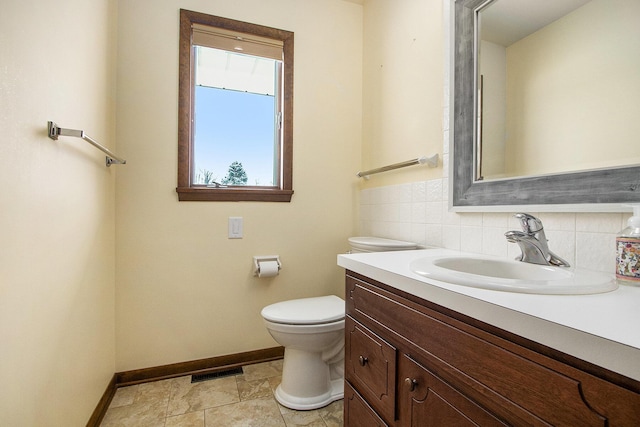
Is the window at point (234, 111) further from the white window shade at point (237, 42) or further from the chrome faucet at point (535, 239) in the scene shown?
the chrome faucet at point (535, 239)

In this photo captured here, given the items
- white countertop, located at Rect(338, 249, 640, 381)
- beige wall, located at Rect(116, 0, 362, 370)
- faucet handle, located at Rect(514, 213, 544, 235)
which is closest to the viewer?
white countertop, located at Rect(338, 249, 640, 381)

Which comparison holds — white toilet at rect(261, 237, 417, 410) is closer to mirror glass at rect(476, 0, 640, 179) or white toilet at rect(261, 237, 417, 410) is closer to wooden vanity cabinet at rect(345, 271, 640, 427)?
wooden vanity cabinet at rect(345, 271, 640, 427)

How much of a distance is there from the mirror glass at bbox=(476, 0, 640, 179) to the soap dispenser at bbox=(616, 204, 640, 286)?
181 mm

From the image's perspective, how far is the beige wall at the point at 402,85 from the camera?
144 cm

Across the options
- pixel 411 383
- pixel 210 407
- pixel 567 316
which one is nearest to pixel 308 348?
pixel 210 407

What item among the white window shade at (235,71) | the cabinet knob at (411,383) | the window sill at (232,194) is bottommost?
the cabinet knob at (411,383)

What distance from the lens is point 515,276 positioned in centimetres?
94

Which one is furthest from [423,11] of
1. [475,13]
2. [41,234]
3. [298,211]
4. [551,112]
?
[41,234]

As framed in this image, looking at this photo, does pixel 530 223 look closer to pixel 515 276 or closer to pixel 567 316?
pixel 515 276

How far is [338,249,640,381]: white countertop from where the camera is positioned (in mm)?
396

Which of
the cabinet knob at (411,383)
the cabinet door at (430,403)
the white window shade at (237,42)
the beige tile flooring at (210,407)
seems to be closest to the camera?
the cabinet door at (430,403)

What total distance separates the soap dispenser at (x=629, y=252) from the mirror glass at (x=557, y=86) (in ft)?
0.59

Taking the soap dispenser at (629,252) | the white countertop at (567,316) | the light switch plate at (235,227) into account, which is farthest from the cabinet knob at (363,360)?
the light switch plate at (235,227)

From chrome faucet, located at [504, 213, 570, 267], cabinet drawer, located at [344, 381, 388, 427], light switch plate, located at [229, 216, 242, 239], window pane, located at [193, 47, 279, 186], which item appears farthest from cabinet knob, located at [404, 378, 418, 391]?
window pane, located at [193, 47, 279, 186]
